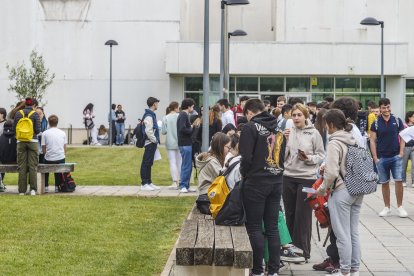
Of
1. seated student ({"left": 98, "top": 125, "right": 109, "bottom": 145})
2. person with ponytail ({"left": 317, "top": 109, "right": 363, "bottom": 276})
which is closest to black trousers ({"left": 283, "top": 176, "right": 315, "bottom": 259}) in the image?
person with ponytail ({"left": 317, "top": 109, "right": 363, "bottom": 276})

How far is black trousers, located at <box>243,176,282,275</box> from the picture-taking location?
1037 centimetres

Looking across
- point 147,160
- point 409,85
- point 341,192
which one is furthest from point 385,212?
point 409,85

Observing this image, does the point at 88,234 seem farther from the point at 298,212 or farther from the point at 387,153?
the point at 387,153

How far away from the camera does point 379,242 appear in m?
13.9

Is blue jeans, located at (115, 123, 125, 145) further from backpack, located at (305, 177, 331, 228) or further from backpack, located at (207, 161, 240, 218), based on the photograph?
backpack, located at (207, 161, 240, 218)

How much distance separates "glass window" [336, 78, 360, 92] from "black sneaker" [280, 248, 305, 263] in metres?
41.6

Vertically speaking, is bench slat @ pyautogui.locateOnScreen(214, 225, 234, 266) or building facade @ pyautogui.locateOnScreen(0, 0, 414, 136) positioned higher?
building facade @ pyautogui.locateOnScreen(0, 0, 414, 136)

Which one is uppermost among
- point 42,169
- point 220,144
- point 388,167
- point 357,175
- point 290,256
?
point 220,144

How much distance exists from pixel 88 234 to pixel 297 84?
3960cm

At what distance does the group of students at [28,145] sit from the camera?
67.4ft

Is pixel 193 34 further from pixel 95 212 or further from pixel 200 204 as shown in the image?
pixel 200 204

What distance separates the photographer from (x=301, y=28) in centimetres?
5316

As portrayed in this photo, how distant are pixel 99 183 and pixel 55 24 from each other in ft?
99.5

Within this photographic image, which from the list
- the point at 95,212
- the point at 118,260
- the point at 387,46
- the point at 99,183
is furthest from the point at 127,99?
the point at 118,260
